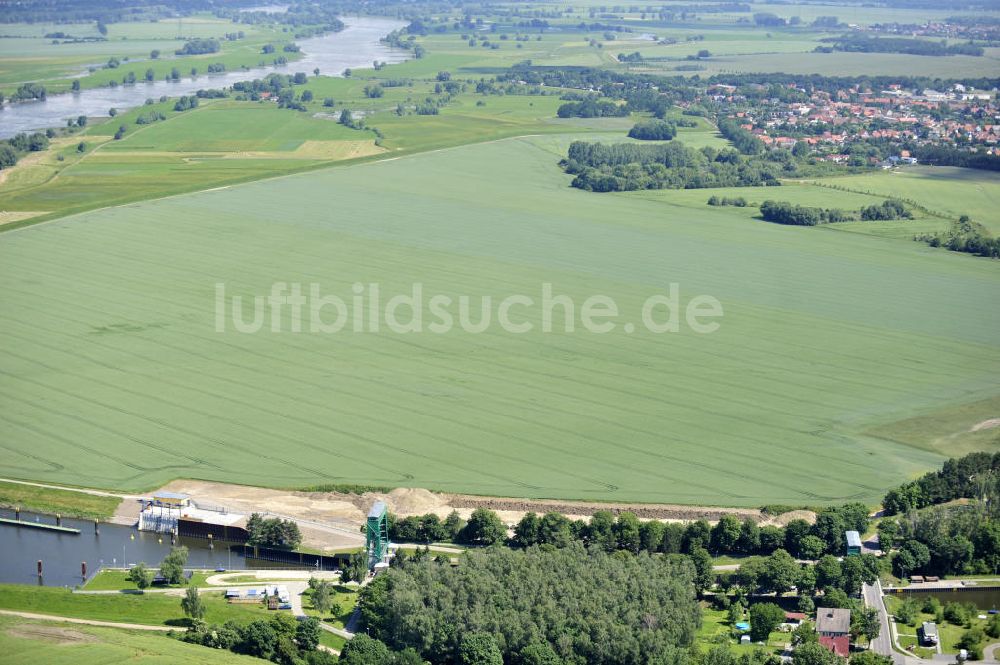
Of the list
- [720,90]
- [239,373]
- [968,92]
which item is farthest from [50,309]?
[968,92]

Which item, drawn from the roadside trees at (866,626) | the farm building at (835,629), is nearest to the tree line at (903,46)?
the roadside trees at (866,626)

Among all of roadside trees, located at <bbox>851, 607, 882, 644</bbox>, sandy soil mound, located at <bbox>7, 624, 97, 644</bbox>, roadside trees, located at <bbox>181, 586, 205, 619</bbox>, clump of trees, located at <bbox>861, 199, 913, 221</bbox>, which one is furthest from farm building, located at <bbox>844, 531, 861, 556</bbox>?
clump of trees, located at <bbox>861, 199, 913, 221</bbox>

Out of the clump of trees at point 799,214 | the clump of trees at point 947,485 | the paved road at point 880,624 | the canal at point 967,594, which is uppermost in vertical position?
the clump of trees at point 799,214

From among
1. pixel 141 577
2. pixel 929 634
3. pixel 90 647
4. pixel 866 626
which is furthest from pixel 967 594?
pixel 90 647

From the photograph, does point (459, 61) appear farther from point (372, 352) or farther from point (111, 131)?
point (372, 352)

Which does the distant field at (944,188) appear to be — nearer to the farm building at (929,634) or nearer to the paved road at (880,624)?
the paved road at (880,624)
